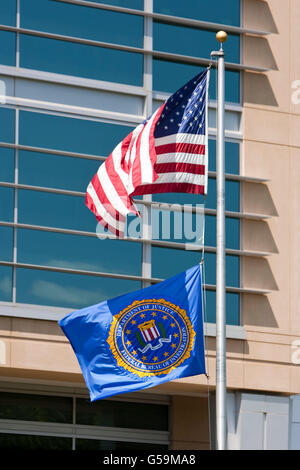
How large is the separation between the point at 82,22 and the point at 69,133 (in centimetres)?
209

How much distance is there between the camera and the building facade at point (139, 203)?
19438 mm

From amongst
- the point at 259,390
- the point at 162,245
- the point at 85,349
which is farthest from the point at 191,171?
the point at 259,390

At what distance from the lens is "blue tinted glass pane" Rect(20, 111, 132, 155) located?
19734 millimetres

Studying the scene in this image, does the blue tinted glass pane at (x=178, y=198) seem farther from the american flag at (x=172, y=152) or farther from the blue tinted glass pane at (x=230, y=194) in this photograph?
the american flag at (x=172, y=152)

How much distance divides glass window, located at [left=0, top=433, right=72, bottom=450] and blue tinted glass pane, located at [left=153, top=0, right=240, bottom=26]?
27.2 feet

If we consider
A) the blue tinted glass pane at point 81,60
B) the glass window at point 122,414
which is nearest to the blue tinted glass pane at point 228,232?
the blue tinted glass pane at point 81,60

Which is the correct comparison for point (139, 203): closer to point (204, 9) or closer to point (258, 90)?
point (258, 90)

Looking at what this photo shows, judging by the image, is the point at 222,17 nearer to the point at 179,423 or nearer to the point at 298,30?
the point at 298,30

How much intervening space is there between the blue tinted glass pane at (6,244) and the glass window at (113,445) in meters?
4.31

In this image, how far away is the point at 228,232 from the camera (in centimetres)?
2058

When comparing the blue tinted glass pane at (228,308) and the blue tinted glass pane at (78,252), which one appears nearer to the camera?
the blue tinted glass pane at (78,252)

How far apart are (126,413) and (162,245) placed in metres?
3.81

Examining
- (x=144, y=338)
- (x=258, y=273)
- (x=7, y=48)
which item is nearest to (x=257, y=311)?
(x=258, y=273)

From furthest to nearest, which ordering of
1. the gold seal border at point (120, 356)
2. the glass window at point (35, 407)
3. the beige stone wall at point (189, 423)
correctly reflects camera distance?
the beige stone wall at point (189, 423) < the glass window at point (35, 407) < the gold seal border at point (120, 356)
